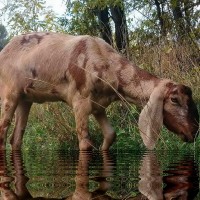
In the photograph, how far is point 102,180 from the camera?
4.32 m

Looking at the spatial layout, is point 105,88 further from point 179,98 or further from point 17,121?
point 17,121

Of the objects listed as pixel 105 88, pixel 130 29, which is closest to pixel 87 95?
pixel 105 88

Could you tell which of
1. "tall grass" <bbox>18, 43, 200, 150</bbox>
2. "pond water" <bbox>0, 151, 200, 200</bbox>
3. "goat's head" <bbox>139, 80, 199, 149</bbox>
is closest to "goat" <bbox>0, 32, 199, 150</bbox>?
"goat's head" <bbox>139, 80, 199, 149</bbox>

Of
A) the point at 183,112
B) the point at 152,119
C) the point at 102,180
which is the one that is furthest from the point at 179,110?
the point at 102,180

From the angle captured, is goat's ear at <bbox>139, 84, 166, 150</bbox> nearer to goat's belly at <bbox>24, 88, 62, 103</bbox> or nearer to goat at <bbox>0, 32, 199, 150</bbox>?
goat at <bbox>0, 32, 199, 150</bbox>

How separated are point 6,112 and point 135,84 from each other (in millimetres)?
2183

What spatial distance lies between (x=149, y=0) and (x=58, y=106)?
852cm

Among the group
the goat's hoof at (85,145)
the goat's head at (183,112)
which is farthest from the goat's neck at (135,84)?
the goat's hoof at (85,145)

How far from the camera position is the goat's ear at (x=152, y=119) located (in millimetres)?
7438

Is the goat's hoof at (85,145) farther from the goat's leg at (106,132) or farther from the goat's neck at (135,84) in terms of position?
the goat's neck at (135,84)

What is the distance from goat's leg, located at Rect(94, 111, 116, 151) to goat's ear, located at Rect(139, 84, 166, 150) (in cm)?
112

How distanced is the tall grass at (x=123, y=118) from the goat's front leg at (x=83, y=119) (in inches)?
25.0

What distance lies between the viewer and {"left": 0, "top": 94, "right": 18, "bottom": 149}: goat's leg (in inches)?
358

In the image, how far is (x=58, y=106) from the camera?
10.5 meters
